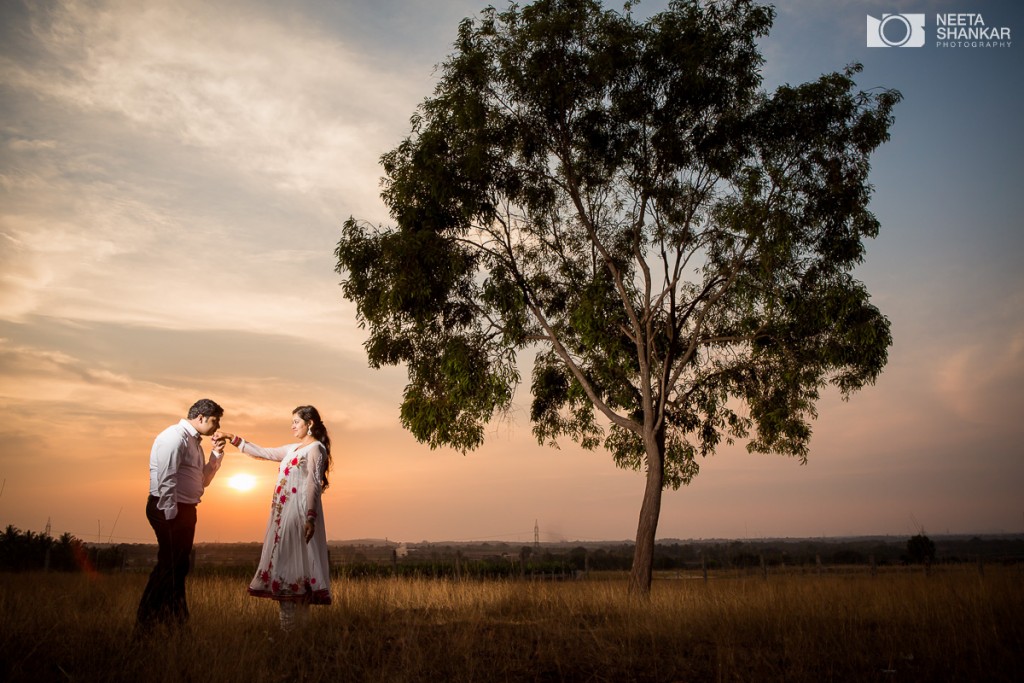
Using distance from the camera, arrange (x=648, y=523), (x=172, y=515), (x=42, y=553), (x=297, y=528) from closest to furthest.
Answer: (x=172, y=515), (x=297, y=528), (x=648, y=523), (x=42, y=553)

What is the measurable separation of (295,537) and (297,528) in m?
0.10

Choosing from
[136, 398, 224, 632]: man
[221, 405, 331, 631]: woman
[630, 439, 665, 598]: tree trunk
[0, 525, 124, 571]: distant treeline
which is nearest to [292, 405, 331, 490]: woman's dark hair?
[221, 405, 331, 631]: woman

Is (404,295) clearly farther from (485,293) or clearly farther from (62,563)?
(62,563)

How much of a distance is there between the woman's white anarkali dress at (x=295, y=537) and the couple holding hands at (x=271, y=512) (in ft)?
0.03

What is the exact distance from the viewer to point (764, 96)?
16141 millimetres

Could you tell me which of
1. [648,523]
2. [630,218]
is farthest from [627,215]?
[648,523]

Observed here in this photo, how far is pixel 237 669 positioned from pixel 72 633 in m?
2.60

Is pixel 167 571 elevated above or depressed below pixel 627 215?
below

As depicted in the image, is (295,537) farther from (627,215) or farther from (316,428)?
(627,215)

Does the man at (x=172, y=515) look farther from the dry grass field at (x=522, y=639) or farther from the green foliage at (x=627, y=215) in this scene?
the green foliage at (x=627, y=215)

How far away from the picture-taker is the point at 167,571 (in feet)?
24.1

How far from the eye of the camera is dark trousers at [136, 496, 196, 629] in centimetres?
732

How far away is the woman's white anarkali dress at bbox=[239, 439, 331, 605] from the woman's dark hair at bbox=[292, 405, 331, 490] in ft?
0.26

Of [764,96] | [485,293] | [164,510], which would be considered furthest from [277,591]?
[764,96]
